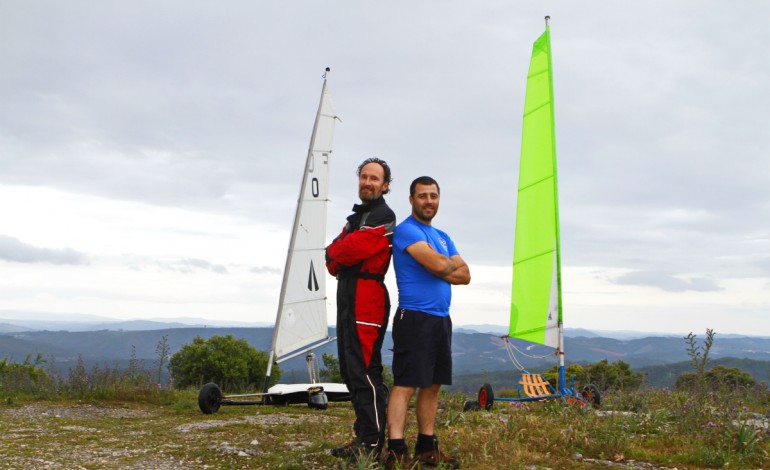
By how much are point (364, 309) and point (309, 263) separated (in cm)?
488

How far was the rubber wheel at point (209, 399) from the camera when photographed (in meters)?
7.41

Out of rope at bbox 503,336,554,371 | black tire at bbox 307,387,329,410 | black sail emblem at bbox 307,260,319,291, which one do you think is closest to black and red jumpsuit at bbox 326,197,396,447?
black tire at bbox 307,387,329,410

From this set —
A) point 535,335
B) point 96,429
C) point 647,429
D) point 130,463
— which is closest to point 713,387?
point 647,429

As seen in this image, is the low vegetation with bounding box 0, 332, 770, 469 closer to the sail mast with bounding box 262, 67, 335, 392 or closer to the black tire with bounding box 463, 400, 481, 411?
the black tire with bounding box 463, 400, 481, 411

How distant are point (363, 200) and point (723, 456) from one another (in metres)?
3.51

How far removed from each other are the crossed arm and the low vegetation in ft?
4.48

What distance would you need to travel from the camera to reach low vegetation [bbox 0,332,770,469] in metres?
4.77

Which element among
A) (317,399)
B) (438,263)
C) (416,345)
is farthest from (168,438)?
(438,263)

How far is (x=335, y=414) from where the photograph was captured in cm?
795

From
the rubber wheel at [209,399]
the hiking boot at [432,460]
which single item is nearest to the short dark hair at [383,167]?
the hiking boot at [432,460]

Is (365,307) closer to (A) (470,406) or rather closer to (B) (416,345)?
(B) (416,345)

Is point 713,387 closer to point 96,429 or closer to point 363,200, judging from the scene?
point 363,200

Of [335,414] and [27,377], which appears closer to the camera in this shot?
[335,414]

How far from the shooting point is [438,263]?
4.18 meters
